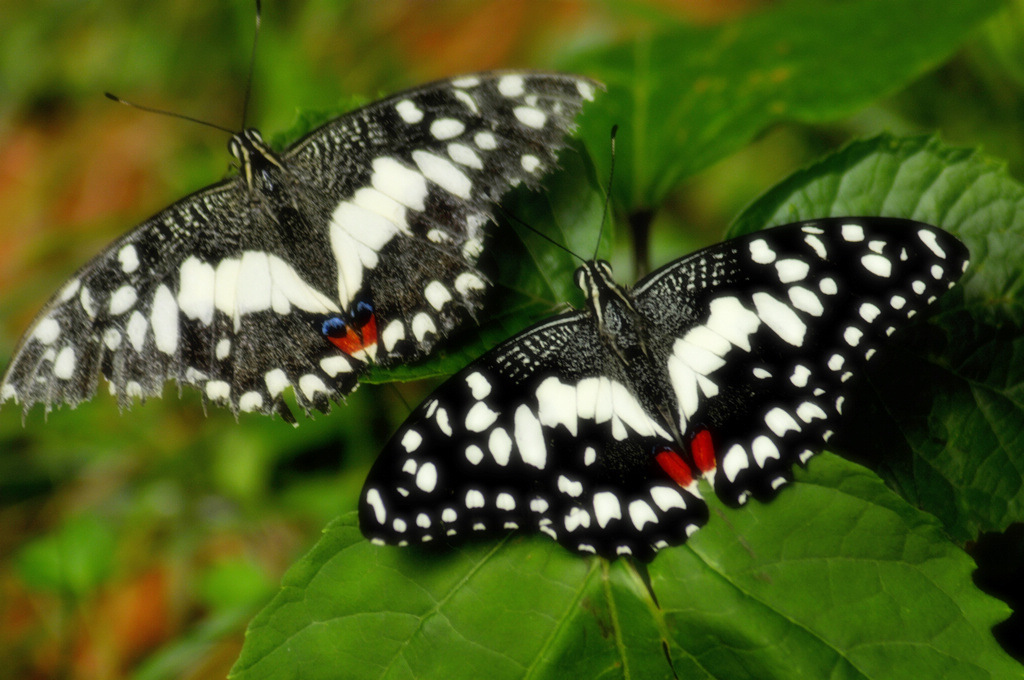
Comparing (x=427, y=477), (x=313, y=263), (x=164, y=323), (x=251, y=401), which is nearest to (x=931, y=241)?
(x=427, y=477)

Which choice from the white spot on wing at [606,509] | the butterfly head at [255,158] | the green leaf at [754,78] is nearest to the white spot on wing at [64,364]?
the butterfly head at [255,158]

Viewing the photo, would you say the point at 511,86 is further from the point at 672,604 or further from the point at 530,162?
the point at 672,604

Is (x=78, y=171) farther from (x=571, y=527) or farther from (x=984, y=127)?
(x=984, y=127)

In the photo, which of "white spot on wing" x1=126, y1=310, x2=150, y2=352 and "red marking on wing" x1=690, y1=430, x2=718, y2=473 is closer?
"red marking on wing" x1=690, y1=430, x2=718, y2=473

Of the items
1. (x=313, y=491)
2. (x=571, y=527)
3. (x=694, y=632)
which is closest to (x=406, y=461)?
(x=571, y=527)

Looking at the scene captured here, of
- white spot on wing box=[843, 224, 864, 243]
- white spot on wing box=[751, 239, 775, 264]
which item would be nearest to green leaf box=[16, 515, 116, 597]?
white spot on wing box=[751, 239, 775, 264]

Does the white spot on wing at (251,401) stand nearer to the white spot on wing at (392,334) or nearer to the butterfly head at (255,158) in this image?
the white spot on wing at (392,334)

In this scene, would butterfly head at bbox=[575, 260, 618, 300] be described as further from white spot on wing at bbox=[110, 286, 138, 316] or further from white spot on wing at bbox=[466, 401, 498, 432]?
white spot on wing at bbox=[110, 286, 138, 316]

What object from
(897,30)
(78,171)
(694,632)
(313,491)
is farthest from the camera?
(78,171)
